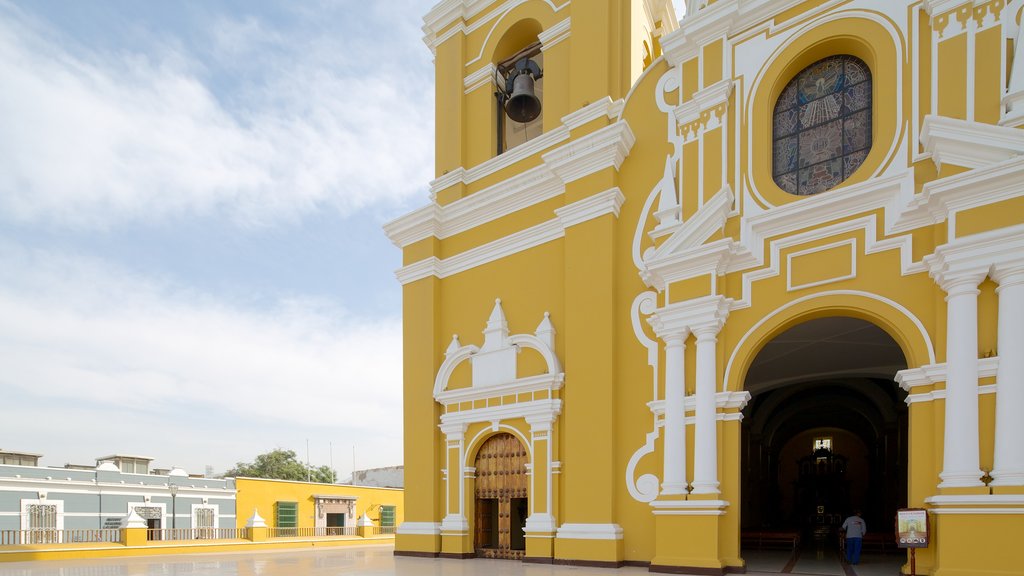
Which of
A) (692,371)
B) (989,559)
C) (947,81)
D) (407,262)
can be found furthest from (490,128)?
(989,559)

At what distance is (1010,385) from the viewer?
7.05 metres

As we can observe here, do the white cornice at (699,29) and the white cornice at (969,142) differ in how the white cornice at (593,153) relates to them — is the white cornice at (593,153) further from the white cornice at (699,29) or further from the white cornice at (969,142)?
the white cornice at (969,142)

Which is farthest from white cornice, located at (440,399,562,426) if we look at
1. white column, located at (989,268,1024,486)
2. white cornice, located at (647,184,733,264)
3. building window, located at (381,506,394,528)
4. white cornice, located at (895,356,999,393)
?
building window, located at (381,506,394,528)

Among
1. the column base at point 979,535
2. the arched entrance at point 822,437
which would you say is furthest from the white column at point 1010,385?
the arched entrance at point 822,437

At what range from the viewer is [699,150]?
10266 mm

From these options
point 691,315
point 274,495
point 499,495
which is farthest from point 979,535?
point 274,495

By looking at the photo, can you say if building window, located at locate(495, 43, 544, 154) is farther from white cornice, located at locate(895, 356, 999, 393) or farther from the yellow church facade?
white cornice, located at locate(895, 356, 999, 393)

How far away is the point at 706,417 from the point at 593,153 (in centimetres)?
460

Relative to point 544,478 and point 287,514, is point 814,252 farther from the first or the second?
point 287,514

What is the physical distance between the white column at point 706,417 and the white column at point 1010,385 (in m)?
3.08

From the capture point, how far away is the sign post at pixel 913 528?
23.9 feet

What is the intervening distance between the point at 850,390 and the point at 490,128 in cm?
1052

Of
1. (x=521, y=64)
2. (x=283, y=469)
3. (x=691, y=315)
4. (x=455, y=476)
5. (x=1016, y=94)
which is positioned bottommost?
(x=283, y=469)

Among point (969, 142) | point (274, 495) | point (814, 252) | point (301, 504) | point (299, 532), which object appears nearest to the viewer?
point (969, 142)
